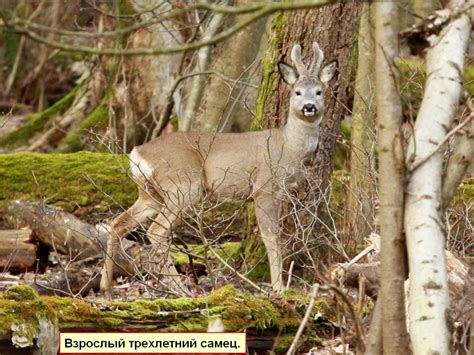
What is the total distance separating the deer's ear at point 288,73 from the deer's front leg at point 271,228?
1.00m

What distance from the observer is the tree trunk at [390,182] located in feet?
17.5

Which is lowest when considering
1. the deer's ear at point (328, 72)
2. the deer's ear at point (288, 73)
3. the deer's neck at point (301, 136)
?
the deer's neck at point (301, 136)

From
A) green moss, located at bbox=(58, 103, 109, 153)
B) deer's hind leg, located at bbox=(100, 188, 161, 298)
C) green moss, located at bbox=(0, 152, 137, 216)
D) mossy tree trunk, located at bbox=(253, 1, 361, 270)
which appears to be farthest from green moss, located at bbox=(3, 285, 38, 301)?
green moss, located at bbox=(58, 103, 109, 153)

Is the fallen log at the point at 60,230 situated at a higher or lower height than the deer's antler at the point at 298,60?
lower

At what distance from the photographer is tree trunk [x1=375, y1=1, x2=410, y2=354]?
17.5 feet

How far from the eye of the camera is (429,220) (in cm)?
531

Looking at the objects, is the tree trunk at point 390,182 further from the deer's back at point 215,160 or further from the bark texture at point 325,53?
the deer's back at point 215,160

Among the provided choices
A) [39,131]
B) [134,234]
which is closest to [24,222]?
[134,234]

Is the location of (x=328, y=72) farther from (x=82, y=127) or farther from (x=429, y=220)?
(x=82, y=127)

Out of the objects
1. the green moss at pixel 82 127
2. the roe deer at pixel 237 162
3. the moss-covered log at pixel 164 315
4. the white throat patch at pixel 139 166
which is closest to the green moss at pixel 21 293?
the moss-covered log at pixel 164 315

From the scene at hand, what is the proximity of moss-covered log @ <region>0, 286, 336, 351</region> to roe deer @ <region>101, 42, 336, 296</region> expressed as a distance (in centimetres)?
313

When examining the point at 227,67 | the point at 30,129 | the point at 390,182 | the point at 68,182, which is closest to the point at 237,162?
the point at 68,182

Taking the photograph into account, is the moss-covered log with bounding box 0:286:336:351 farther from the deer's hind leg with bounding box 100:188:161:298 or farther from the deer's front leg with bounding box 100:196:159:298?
the deer's hind leg with bounding box 100:188:161:298

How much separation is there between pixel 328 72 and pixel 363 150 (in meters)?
0.75
